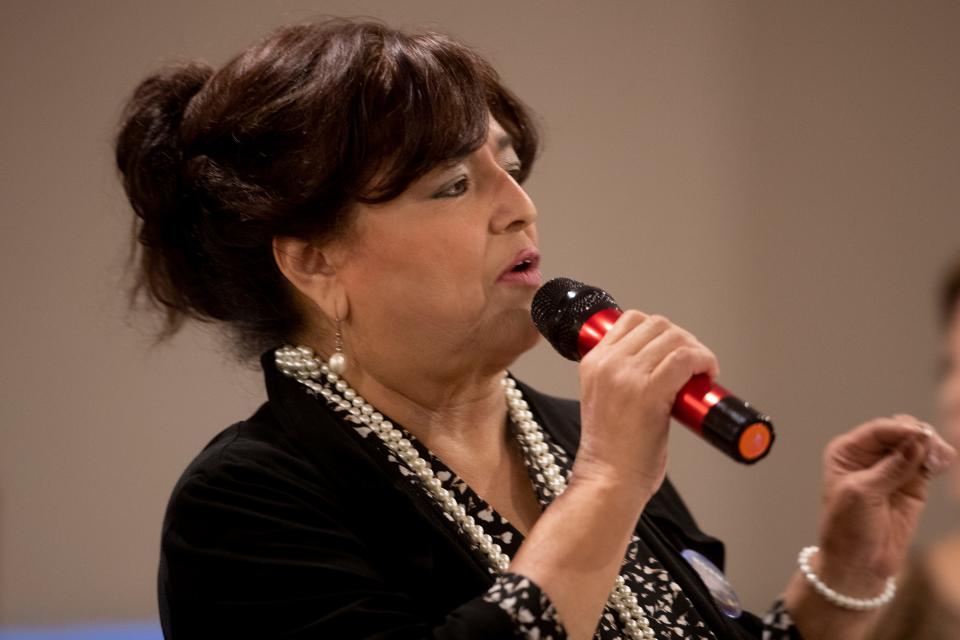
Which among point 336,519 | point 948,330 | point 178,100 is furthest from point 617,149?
point 948,330

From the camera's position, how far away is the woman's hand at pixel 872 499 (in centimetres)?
130

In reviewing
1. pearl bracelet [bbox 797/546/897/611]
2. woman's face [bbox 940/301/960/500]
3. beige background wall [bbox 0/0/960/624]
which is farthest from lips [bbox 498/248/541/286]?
beige background wall [bbox 0/0/960/624]

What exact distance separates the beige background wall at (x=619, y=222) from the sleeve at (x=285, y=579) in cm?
164

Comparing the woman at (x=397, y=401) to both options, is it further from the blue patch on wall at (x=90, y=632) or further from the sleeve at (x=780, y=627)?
the blue patch on wall at (x=90, y=632)

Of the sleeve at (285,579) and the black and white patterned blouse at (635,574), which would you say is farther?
the black and white patterned blouse at (635,574)

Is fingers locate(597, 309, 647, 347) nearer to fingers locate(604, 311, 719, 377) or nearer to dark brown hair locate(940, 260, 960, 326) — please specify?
fingers locate(604, 311, 719, 377)

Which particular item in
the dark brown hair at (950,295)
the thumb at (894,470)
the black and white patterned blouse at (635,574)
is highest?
the dark brown hair at (950,295)

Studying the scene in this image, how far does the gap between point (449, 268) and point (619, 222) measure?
5.41ft

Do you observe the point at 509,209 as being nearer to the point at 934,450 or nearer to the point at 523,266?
the point at 523,266

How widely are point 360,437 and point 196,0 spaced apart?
72.6 inches

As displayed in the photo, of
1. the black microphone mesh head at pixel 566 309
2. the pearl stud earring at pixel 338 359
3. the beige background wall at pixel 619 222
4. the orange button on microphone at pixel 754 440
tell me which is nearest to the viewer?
the orange button on microphone at pixel 754 440

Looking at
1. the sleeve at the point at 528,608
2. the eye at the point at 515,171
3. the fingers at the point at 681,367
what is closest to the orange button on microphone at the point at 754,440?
the fingers at the point at 681,367

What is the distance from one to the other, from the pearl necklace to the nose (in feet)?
0.91

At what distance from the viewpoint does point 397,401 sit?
4.64 feet
